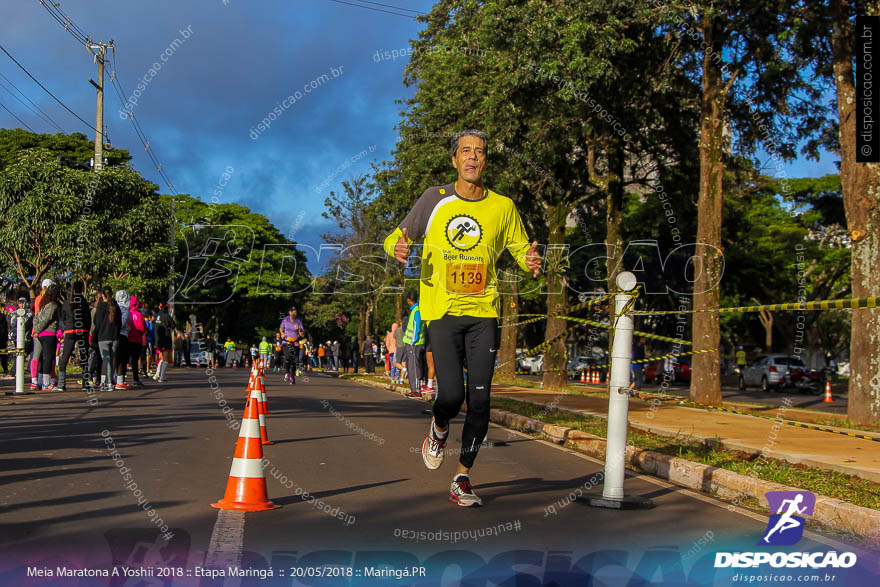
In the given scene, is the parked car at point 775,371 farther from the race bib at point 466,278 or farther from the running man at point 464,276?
the race bib at point 466,278

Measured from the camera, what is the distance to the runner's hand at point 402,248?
5.86 metres

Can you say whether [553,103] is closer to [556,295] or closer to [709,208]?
[709,208]

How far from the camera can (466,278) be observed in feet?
19.1

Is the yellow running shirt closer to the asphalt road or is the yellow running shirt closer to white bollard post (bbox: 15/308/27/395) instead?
the asphalt road

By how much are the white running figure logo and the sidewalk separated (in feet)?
4.55

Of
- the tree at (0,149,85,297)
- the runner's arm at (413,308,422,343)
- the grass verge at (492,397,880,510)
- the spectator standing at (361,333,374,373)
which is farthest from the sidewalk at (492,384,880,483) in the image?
the spectator standing at (361,333,374,373)

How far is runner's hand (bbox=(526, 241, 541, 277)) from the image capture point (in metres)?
5.85

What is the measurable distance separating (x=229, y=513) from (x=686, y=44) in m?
16.4

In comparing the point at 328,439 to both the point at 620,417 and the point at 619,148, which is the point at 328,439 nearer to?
the point at 620,417

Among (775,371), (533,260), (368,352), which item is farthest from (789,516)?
(775,371)

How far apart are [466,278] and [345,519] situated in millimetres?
1716

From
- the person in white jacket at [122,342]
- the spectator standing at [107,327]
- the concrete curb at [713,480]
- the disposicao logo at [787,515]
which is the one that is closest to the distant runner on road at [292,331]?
the person in white jacket at [122,342]

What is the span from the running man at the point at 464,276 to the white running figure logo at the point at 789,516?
1.79 m

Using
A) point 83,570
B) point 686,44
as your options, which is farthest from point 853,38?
point 83,570
